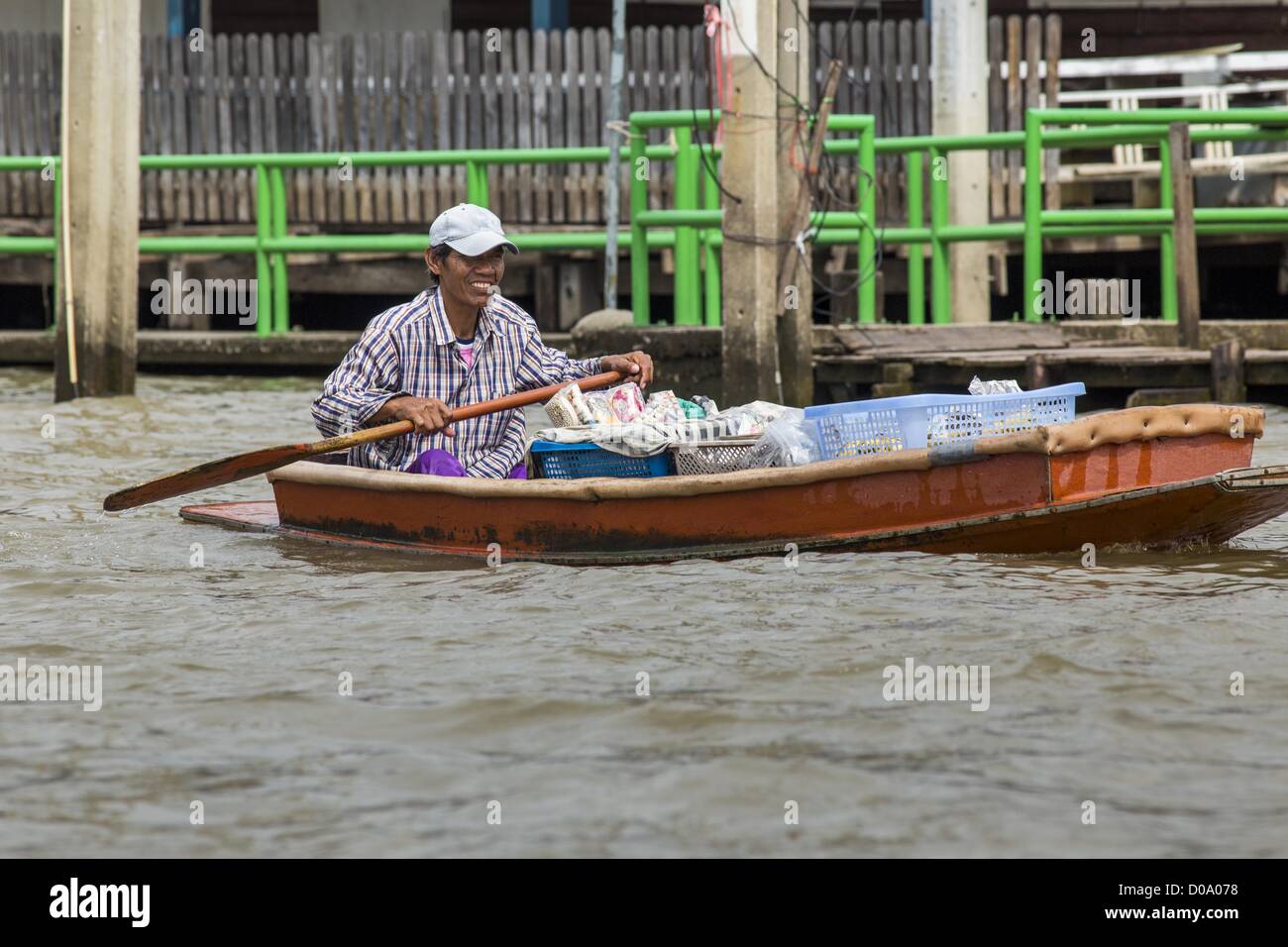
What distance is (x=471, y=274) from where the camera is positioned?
6824mm

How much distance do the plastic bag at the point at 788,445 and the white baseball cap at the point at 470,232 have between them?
1109 millimetres

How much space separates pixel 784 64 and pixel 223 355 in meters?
5.02

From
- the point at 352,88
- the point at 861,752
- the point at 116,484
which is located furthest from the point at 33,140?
the point at 861,752

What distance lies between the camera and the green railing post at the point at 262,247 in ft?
43.2

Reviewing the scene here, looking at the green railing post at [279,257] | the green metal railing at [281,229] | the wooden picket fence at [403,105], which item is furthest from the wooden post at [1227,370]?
the green railing post at [279,257]

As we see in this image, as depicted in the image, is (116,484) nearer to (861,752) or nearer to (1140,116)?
(861,752)

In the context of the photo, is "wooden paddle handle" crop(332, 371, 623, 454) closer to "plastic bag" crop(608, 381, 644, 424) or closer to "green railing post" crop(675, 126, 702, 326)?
"plastic bag" crop(608, 381, 644, 424)

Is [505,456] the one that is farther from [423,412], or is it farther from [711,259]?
[711,259]

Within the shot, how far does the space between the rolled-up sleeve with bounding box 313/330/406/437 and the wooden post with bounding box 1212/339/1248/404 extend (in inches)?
211

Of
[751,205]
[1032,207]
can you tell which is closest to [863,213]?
[1032,207]

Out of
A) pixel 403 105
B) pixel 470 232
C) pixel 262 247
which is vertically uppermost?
pixel 403 105

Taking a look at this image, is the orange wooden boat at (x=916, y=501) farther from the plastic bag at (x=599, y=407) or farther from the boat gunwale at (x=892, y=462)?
the plastic bag at (x=599, y=407)

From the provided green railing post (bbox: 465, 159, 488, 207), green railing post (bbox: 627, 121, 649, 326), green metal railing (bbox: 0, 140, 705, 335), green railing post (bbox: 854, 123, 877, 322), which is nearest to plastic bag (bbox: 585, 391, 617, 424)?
Answer: green railing post (bbox: 627, 121, 649, 326)

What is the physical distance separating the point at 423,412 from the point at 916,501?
5.67 feet
